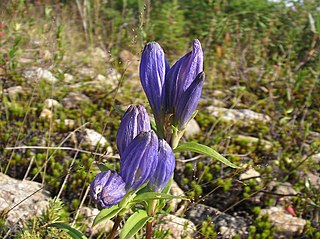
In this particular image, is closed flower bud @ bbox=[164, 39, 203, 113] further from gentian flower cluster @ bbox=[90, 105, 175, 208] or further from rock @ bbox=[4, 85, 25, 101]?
rock @ bbox=[4, 85, 25, 101]

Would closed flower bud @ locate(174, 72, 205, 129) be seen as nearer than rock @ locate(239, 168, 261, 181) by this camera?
Yes

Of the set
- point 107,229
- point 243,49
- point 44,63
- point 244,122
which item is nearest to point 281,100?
point 244,122

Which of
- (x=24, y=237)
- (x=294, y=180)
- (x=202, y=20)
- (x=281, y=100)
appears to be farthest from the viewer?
(x=202, y=20)

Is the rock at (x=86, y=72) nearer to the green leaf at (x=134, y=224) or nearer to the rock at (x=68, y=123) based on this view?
the rock at (x=68, y=123)

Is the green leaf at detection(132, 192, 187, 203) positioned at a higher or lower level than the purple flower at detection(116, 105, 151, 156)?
lower

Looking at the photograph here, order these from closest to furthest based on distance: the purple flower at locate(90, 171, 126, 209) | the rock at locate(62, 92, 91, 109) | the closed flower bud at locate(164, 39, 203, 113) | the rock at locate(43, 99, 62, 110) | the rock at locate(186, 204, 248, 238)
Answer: the purple flower at locate(90, 171, 126, 209), the closed flower bud at locate(164, 39, 203, 113), the rock at locate(186, 204, 248, 238), the rock at locate(43, 99, 62, 110), the rock at locate(62, 92, 91, 109)

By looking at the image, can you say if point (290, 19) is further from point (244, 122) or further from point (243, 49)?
point (244, 122)

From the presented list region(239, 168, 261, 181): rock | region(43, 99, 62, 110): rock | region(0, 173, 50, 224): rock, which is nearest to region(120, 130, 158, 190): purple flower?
region(0, 173, 50, 224): rock
